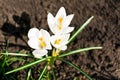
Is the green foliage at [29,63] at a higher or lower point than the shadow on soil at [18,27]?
lower

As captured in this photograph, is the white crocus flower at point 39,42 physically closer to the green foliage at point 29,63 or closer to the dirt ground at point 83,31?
the green foliage at point 29,63

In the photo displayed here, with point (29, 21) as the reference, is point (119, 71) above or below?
below

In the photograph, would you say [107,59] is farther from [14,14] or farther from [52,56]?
[14,14]

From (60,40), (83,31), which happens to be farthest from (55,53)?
(83,31)

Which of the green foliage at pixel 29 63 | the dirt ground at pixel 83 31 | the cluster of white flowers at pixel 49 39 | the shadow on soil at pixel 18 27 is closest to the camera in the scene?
the cluster of white flowers at pixel 49 39

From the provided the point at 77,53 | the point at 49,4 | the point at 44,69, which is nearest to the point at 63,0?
the point at 49,4

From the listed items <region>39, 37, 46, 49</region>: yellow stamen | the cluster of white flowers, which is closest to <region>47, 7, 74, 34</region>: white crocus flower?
the cluster of white flowers

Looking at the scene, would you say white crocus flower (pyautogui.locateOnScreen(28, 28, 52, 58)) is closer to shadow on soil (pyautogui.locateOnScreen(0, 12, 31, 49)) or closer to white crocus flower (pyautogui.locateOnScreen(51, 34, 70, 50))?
white crocus flower (pyautogui.locateOnScreen(51, 34, 70, 50))

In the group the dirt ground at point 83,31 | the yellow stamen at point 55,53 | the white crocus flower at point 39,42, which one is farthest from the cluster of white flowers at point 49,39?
the dirt ground at point 83,31
